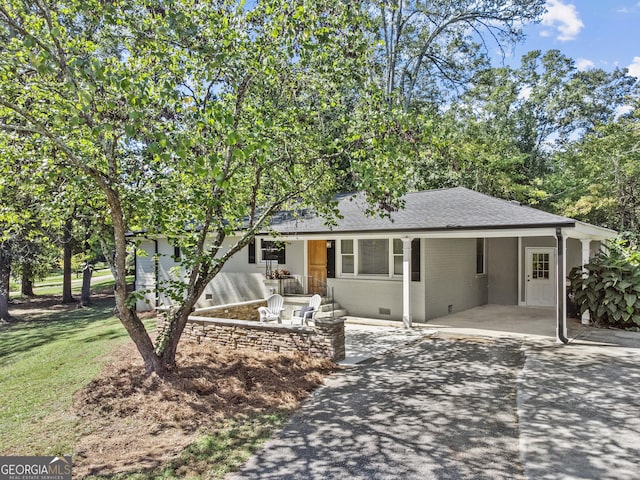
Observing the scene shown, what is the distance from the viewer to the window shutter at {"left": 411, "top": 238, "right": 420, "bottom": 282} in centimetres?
1147

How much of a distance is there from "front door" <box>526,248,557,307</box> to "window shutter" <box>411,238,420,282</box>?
507cm

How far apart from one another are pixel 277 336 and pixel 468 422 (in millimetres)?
3972

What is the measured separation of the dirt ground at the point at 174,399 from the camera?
15.2ft

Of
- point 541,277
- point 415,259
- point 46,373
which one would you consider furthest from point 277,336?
point 541,277

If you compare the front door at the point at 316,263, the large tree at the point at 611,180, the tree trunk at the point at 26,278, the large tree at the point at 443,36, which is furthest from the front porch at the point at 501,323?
the tree trunk at the point at 26,278

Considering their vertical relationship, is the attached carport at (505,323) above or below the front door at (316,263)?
below

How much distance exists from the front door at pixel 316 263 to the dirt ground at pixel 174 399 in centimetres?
550

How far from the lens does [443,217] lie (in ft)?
35.2

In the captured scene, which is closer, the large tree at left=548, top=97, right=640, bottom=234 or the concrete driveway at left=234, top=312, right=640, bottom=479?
the concrete driveway at left=234, top=312, right=640, bottom=479

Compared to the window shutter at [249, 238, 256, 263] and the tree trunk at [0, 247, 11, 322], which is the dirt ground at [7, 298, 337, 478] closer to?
the window shutter at [249, 238, 256, 263]

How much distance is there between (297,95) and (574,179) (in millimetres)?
19478

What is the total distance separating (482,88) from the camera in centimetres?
2631

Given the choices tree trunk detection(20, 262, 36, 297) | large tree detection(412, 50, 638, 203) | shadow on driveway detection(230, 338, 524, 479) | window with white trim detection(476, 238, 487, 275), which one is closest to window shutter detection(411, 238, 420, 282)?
window with white trim detection(476, 238, 487, 275)

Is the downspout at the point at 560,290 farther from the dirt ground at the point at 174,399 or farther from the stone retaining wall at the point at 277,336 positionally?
the dirt ground at the point at 174,399
